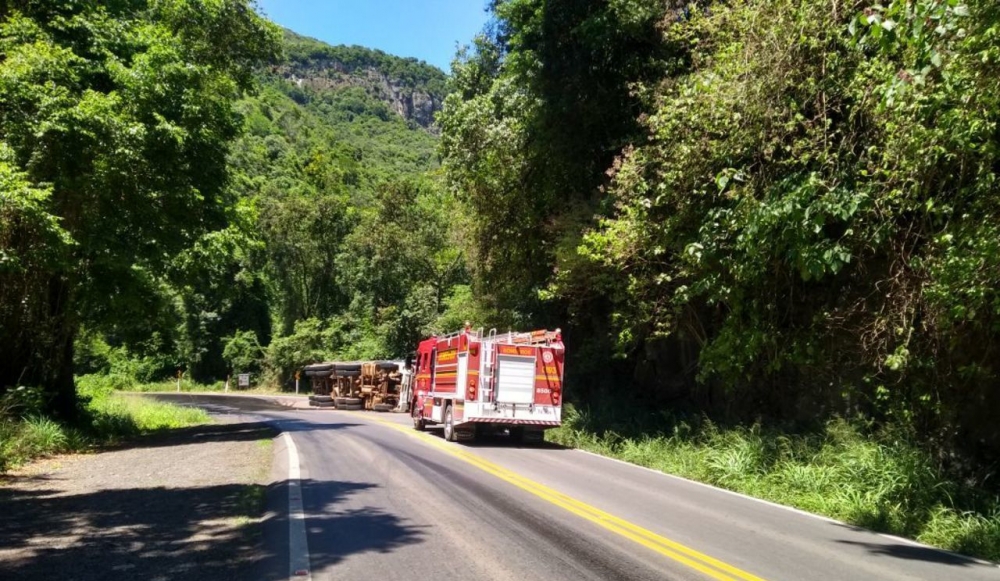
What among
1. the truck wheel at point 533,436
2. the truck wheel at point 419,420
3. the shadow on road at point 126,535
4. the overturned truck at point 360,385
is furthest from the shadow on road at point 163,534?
the overturned truck at point 360,385

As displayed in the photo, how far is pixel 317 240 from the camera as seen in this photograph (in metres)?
55.8

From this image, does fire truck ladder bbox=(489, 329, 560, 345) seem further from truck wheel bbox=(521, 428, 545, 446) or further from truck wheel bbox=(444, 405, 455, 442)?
truck wheel bbox=(444, 405, 455, 442)

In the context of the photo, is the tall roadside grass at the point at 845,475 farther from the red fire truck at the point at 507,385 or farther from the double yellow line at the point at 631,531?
the double yellow line at the point at 631,531

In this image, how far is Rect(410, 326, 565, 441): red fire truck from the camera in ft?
57.5

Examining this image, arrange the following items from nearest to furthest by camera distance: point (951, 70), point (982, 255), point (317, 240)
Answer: point (982, 255) → point (951, 70) → point (317, 240)

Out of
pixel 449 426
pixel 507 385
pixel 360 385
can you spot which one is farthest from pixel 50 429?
pixel 360 385

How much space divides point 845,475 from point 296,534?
8.04 metres

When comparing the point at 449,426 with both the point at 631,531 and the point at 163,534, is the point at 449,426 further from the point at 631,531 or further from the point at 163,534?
the point at 163,534

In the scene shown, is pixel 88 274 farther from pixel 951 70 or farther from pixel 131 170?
pixel 951 70

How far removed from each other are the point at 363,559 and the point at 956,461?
882 centimetres

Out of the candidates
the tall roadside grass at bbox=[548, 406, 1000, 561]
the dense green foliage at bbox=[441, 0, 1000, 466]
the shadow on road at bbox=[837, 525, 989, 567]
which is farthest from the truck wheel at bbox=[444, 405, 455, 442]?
the shadow on road at bbox=[837, 525, 989, 567]

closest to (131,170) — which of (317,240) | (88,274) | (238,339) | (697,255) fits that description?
(88,274)

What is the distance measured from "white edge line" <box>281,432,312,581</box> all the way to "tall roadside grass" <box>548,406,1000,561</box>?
23.2ft

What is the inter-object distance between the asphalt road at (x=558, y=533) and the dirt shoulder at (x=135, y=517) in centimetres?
49
